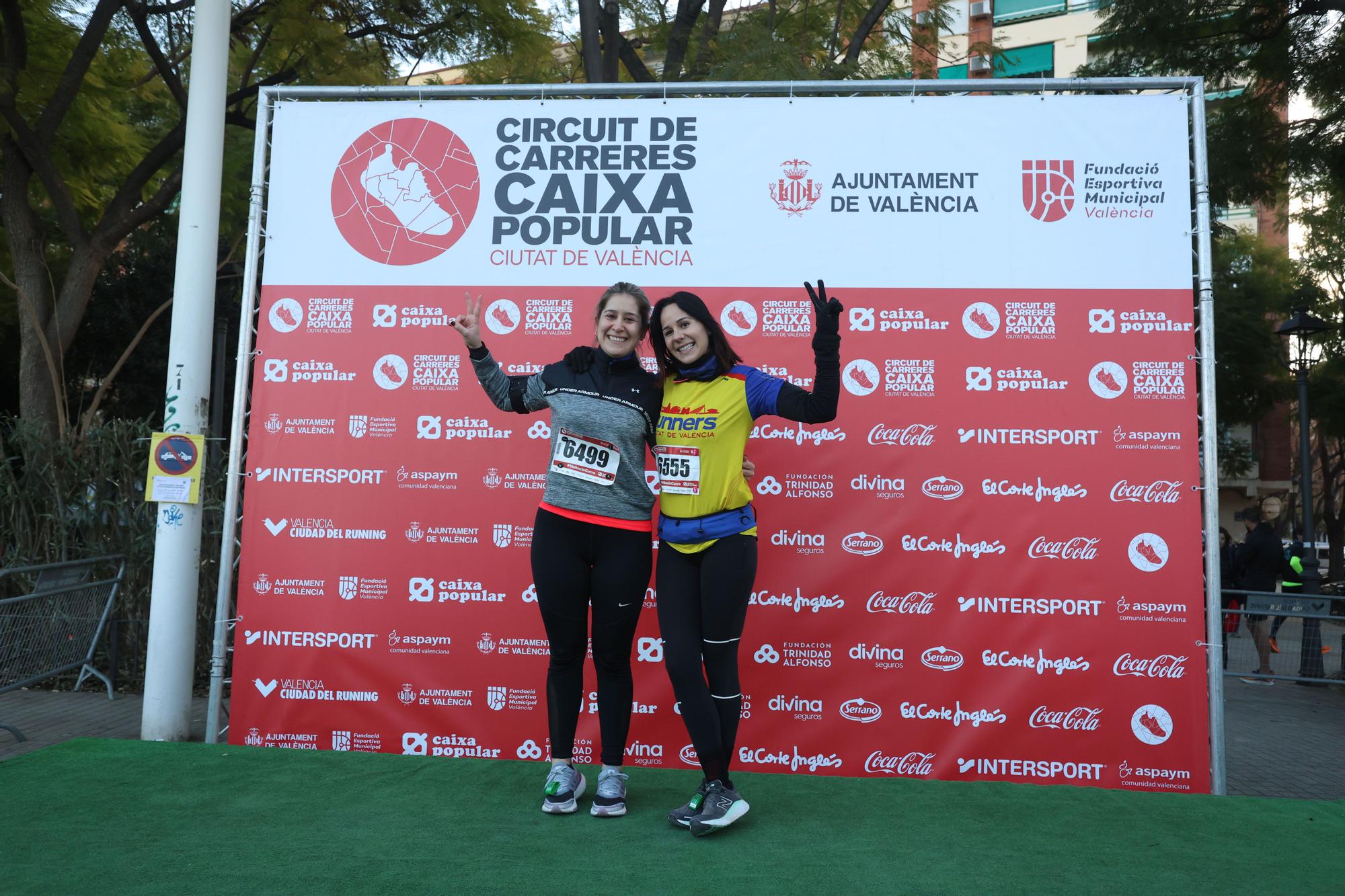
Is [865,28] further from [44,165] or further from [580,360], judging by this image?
[580,360]

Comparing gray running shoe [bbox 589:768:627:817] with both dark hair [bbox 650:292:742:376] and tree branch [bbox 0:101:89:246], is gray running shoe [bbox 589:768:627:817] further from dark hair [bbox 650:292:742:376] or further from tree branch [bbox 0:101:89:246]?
tree branch [bbox 0:101:89:246]

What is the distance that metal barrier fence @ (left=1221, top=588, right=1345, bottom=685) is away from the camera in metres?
8.05

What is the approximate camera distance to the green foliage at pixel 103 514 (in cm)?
689

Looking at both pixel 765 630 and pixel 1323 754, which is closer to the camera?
pixel 765 630

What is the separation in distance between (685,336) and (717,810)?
1564 mm

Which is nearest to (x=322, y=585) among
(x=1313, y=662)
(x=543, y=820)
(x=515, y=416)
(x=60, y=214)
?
(x=515, y=416)

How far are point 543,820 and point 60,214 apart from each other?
29.0 ft

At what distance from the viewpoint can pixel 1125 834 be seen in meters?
3.29

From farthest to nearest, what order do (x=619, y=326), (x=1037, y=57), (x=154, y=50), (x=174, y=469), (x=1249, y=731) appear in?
1. (x=1037, y=57)
2. (x=154, y=50)
3. (x=1249, y=731)
4. (x=174, y=469)
5. (x=619, y=326)

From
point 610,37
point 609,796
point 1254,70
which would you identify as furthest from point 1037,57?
point 609,796

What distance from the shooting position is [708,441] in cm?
333

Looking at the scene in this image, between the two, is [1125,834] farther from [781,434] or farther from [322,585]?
[322,585]

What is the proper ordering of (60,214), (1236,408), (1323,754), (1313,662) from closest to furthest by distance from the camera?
(1323,754), (1313,662), (60,214), (1236,408)

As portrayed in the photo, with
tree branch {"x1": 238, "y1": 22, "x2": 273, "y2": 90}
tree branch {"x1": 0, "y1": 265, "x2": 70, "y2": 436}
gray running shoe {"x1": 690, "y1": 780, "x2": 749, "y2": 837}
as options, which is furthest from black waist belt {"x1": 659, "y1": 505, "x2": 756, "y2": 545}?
tree branch {"x1": 238, "y1": 22, "x2": 273, "y2": 90}
